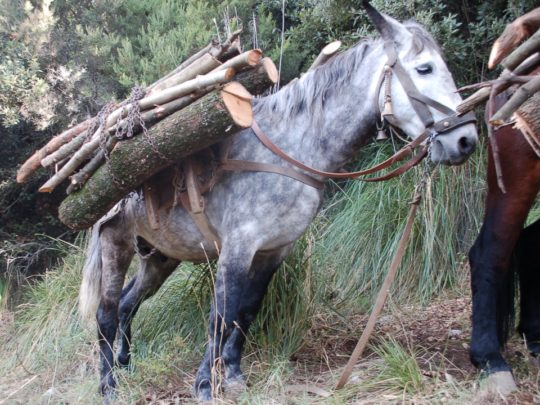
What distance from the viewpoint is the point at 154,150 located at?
412 centimetres

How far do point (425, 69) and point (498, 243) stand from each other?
1087 millimetres

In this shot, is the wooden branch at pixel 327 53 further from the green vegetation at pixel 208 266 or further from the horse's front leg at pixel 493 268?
the horse's front leg at pixel 493 268

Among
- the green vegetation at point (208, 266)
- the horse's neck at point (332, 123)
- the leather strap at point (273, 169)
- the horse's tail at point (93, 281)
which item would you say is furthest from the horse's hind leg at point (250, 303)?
the horse's tail at point (93, 281)

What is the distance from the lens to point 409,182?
21.5 feet

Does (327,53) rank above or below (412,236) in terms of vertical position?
above

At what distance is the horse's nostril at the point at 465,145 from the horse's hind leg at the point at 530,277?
95cm

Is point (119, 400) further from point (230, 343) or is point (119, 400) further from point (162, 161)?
point (162, 161)

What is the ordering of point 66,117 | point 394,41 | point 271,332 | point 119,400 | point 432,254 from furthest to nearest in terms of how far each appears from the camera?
1. point 66,117
2. point 432,254
3. point 271,332
4. point 119,400
5. point 394,41

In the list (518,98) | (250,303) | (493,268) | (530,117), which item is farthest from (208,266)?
(518,98)

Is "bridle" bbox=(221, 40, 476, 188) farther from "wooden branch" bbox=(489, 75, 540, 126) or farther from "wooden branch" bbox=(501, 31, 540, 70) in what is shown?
"wooden branch" bbox=(489, 75, 540, 126)

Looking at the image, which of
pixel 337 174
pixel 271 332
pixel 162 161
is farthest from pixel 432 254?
pixel 162 161

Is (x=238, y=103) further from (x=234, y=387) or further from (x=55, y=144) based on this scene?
(x=234, y=387)

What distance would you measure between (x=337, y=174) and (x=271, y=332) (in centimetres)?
147

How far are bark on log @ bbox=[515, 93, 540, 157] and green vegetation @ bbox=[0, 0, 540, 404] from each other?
1.54 meters
